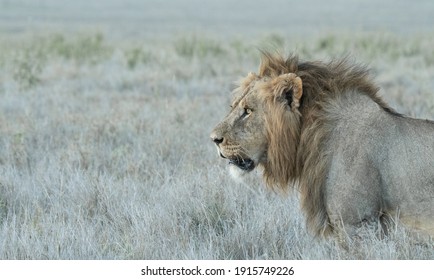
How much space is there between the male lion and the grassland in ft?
0.72

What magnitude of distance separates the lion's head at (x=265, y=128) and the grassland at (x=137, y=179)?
21.8 inches

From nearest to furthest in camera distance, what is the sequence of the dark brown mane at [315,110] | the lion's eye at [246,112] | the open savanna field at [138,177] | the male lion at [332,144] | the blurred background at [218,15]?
the male lion at [332,144] → the dark brown mane at [315,110] → the lion's eye at [246,112] → the open savanna field at [138,177] → the blurred background at [218,15]

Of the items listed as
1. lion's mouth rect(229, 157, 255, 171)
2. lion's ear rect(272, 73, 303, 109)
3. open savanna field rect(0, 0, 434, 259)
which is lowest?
open savanna field rect(0, 0, 434, 259)

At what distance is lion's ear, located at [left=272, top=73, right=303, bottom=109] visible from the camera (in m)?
4.76

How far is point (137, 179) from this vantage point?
22.6 ft

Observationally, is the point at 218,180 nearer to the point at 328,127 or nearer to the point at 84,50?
the point at 328,127

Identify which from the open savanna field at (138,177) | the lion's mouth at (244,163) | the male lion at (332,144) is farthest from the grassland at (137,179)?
the lion's mouth at (244,163)

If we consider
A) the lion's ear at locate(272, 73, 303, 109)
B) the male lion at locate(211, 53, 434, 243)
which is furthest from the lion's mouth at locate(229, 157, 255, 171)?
the lion's ear at locate(272, 73, 303, 109)

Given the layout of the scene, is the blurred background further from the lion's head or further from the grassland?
the lion's head

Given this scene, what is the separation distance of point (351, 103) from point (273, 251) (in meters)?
1.07

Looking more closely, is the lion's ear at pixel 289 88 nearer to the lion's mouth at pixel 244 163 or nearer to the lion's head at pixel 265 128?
the lion's head at pixel 265 128

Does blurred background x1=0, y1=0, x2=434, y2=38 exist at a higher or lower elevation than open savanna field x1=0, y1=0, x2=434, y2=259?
lower

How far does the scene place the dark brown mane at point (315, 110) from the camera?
4.75m

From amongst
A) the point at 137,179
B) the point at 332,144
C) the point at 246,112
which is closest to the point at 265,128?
the point at 246,112
